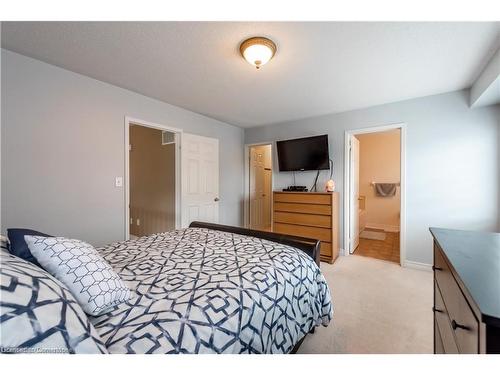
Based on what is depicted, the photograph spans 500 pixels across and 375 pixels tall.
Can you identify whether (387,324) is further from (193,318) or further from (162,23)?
(162,23)

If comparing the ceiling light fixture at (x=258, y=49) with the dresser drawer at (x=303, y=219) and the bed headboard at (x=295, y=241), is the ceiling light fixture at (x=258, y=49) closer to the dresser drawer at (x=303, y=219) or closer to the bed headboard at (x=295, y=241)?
the bed headboard at (x=295, y=241)

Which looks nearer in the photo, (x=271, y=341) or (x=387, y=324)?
(x=271, y=341)

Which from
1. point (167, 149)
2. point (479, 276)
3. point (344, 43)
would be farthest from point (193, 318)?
point (167, 149)

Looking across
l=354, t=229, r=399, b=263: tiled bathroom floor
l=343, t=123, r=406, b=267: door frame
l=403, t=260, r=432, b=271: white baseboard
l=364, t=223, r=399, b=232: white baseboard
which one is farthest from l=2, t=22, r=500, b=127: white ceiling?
l=364, t=223, r=399, b=232: white baseboard

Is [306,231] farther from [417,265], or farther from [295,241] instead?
[295,241]

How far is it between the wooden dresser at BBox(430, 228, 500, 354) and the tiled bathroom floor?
2483mm

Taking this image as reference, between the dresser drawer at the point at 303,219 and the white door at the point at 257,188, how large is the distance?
1199mm

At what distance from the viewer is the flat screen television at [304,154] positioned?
3.55 m

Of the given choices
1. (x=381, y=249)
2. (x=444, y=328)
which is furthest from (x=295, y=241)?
(x=381, y=249)

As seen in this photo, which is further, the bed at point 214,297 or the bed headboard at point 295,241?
the bed headboard at point 295,241

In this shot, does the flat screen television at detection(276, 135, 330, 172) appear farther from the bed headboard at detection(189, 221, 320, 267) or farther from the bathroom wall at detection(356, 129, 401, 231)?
the bathroom wall at detection(356, 129, 401, 231)

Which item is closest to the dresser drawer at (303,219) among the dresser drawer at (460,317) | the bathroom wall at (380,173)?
the dresser drawer at (460,317)

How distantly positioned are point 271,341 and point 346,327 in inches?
40.7
